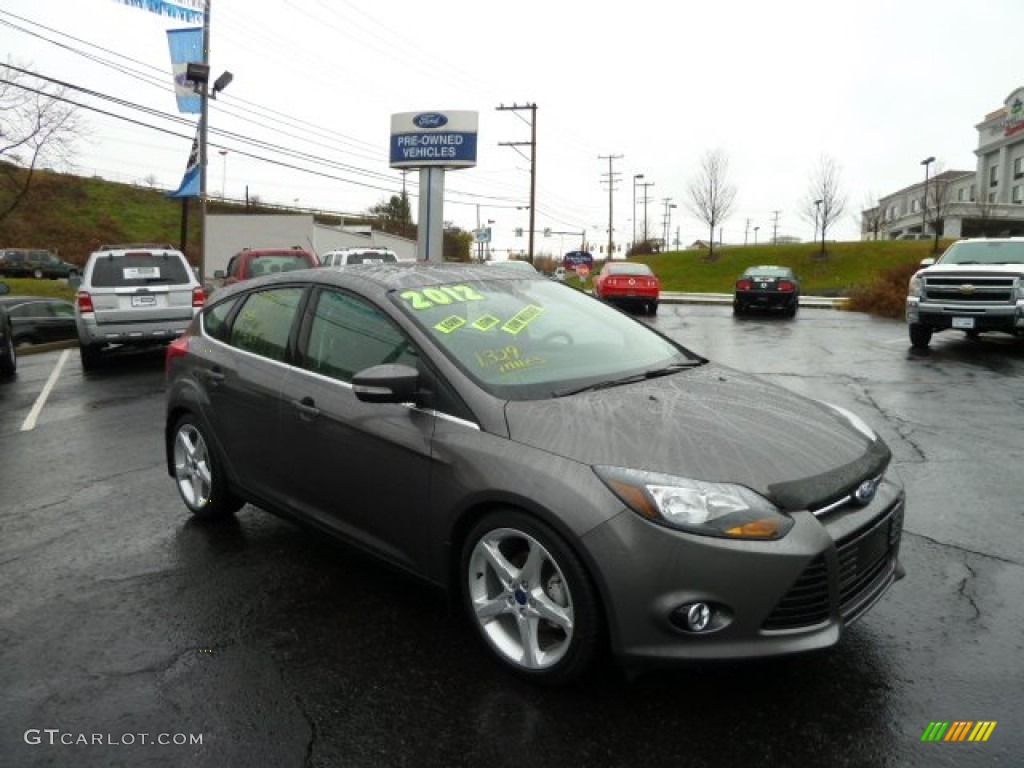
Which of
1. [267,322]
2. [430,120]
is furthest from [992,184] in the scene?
[267,322]

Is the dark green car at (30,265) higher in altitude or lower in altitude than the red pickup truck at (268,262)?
higher

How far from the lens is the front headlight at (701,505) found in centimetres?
249

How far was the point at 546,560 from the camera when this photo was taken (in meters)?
2.73

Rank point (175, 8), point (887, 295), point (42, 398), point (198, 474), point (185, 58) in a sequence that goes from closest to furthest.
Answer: point (198, 474)
point (42, 398)
point (175, 8)
point (185, 58)
point (887, 295)

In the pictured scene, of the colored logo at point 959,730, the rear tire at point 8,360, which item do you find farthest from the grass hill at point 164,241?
the colored logo at point 959,730

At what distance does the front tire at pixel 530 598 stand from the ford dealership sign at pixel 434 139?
836 inches

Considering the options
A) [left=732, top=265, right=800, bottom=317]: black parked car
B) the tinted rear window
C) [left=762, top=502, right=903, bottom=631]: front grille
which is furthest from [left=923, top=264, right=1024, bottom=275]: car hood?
the tinted rear window

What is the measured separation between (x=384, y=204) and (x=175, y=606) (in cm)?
9461

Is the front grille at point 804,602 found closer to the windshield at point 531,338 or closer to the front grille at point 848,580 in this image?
the front grille at point 848,580

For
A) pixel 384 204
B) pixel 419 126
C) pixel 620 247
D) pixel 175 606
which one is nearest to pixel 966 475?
pixel 175 606

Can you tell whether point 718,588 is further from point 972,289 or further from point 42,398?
point 972,289

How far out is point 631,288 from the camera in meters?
22.2

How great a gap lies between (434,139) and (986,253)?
15.4 m

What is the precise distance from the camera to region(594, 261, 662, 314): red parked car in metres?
22.2
